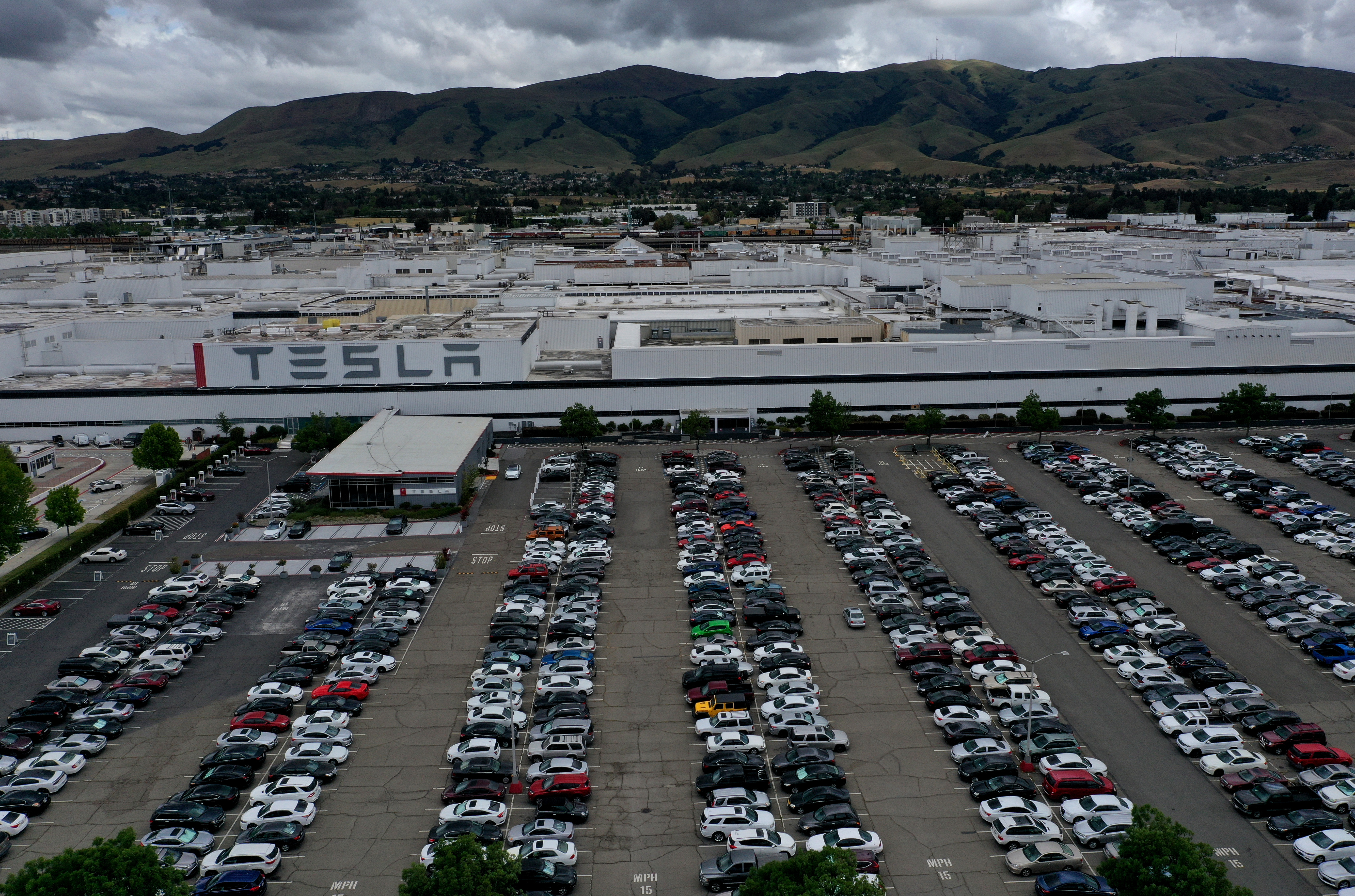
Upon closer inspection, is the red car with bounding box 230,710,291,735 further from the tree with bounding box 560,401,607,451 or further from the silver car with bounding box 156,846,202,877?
the tree with bounding box 560,401,607,451

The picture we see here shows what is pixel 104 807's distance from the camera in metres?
21.1

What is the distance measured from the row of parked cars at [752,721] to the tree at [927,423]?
15687mm

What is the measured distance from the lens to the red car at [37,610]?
31.4 metres

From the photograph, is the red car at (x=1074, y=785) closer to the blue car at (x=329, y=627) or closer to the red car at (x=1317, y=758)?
the red car at (x=1317, y=758)

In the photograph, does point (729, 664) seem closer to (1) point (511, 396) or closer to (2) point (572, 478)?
(2) point (572, 478)

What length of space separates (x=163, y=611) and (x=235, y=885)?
15476 millimetres

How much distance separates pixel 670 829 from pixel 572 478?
87.2 ft

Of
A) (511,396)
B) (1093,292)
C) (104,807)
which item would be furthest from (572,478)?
(1093,292)

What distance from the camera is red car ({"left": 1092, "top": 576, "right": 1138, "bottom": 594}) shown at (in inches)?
1236

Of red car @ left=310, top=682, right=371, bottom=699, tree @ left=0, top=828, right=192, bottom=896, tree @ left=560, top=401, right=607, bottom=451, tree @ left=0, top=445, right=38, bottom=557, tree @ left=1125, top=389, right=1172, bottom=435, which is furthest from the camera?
tree @ left=1125, top=389, right=1172, bottom=435

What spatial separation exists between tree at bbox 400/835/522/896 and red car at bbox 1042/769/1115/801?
36.8 feet

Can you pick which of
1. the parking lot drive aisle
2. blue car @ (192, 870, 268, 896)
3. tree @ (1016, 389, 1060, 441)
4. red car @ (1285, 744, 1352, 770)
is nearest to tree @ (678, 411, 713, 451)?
the parking lot drive aisle

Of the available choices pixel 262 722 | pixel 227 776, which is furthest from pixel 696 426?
pixel 227 776

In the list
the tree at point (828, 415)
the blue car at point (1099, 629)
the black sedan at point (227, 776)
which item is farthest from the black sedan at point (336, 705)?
the tree at point (828, 415)
